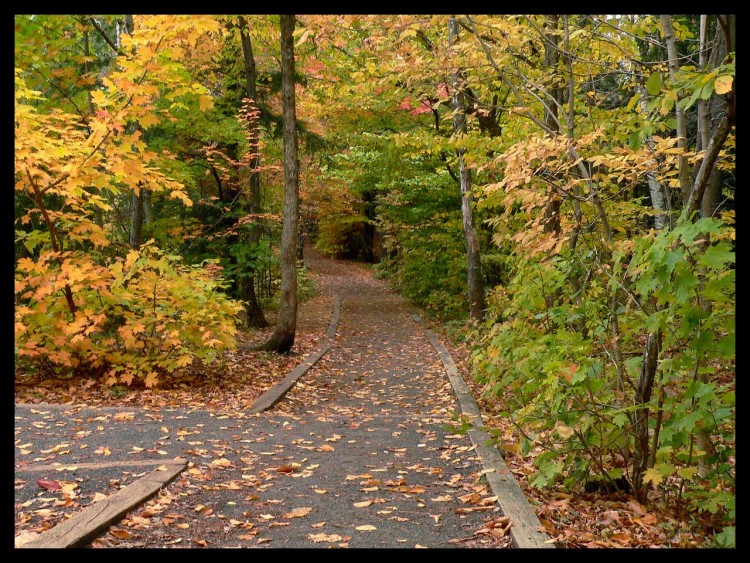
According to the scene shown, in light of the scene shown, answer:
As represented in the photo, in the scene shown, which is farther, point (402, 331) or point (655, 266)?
point (402, 331)

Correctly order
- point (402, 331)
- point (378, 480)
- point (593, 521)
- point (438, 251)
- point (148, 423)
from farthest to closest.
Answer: point (438, 251)
point (402, 331)
point (148, 423)
point (378, 480)
point (593, 521)

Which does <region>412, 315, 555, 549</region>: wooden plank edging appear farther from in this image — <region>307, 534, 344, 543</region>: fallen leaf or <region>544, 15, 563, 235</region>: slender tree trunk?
<region>544, 15, 563, 235</region>: slender tree trunk

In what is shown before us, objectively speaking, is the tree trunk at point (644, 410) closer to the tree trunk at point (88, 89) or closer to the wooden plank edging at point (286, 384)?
the wooden plank edging at point (286, 384)

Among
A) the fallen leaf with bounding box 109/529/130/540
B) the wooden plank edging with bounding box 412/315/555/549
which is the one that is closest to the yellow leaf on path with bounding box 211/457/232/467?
the fallen leaf with bounding box 109/529/130/540

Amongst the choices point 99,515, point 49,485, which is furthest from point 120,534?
point 49,485

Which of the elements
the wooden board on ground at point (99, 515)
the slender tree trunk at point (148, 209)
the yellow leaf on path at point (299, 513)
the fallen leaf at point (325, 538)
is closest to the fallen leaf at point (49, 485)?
the wooden board on ground at point (99, 515)

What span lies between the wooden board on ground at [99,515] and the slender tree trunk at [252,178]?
823cm

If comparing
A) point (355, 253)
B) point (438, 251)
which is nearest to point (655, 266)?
point (438, 251)

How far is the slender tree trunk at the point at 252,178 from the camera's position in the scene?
13.3 metres

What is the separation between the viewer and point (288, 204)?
441 inches

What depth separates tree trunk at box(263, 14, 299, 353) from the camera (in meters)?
10.7
